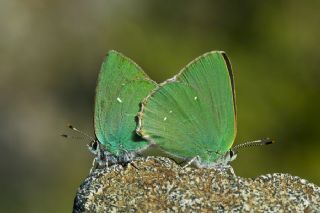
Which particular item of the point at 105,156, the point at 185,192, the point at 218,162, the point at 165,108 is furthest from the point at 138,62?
the point at 185,192

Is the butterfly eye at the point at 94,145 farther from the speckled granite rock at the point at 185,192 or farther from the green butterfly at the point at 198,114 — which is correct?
the speckled granite rock at the point at 185,192

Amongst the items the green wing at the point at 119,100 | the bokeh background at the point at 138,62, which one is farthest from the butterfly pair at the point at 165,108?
the bokeh background at the point at 138,62

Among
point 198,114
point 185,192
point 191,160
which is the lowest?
point 185,192

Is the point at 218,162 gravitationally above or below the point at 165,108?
below

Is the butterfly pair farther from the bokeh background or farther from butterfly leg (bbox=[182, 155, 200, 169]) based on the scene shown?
the bokeh background

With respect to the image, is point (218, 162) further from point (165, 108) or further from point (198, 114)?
point (165, 108)

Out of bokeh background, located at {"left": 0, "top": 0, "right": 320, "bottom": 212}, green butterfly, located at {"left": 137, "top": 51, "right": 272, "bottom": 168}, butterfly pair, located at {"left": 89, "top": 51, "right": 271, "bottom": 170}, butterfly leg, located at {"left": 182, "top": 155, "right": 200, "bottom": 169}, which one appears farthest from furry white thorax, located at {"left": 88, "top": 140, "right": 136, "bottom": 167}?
bokeh background, located at {"left": 0, "top": 0, "right": 320, "bottom": 212}
